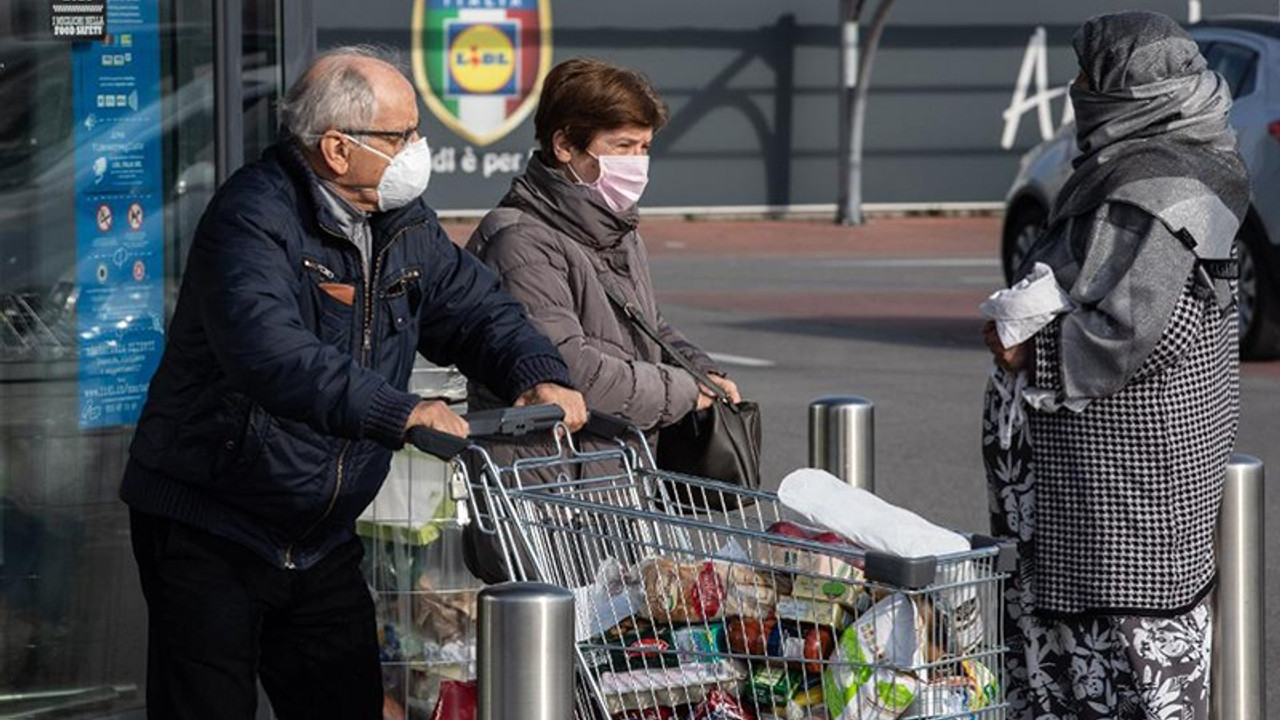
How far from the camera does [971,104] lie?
2694cm

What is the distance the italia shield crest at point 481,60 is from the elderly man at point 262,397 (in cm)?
2055

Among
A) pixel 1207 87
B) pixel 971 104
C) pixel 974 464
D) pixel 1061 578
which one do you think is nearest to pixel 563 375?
pixel 1061 578

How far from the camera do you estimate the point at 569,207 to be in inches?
196

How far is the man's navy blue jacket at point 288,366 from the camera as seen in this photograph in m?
3.97

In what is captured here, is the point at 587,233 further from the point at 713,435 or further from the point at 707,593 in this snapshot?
the point at 707,593

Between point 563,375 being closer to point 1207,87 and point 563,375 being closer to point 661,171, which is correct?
point 1207,87

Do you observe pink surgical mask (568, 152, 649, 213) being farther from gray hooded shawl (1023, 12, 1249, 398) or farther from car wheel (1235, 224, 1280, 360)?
car wheel (1235, 224, 1280, 360)

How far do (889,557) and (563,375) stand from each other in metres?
0.98

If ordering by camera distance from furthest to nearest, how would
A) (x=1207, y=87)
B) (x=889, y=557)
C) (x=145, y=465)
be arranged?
(x=1207, y=87)
(x=145, y=465)
(x=889, y=557)

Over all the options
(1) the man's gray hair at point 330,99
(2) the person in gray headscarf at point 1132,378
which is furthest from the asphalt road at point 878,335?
(1) the man's gray hair at point 330,99

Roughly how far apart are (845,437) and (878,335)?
9625mm

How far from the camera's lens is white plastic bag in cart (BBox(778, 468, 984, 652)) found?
3.80m

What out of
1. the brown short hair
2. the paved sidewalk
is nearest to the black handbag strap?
the brown short hair

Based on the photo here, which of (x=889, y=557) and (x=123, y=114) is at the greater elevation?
(x=123, y=114)
